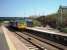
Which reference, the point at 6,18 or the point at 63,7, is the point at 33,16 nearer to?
the point at 6,18

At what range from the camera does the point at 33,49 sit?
1653 centimetres

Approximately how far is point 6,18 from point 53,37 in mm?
79645

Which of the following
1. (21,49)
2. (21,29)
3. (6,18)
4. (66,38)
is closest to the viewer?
(21,49)

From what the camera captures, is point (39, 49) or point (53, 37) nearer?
point (39, 49)

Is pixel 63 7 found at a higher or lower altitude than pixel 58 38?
higher

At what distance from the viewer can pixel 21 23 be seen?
1953 inches

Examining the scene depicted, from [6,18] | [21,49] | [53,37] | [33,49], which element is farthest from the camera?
[6,18]

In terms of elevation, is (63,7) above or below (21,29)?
above

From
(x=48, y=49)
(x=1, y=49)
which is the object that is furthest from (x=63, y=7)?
(x=1, y=49)

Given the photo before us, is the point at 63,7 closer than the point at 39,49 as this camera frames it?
No

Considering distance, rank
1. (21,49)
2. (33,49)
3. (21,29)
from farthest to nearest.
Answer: (21,29) < (33,49) < (21,49)

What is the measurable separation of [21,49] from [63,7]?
117 ft

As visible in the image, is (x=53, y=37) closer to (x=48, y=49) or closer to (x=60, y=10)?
(x=48, y=49)

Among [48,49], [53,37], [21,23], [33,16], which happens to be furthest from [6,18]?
[48,49]
